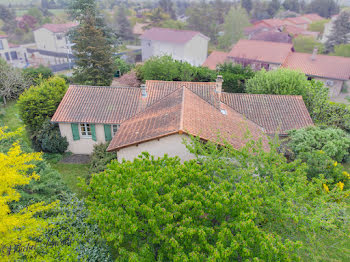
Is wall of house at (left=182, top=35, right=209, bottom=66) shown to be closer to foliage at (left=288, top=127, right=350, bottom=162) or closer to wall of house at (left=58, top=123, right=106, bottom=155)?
wall of house at (left=58, top=123, right=106, bottom=155)

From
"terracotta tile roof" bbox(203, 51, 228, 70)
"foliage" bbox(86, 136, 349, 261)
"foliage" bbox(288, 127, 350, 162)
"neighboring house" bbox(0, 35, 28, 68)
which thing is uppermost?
"foliage" bbox(86, 136, 349, 261)

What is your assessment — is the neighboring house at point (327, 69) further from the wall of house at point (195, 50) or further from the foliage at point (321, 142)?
the foliage at point (321, 142)

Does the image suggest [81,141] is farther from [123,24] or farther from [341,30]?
[123,24]

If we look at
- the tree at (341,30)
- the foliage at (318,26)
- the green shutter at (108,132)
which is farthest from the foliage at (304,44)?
the green shutter at (108,132)

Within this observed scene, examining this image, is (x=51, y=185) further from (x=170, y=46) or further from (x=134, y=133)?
(x=170, y=46)

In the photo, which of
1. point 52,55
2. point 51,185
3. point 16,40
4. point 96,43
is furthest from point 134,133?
point 16,40

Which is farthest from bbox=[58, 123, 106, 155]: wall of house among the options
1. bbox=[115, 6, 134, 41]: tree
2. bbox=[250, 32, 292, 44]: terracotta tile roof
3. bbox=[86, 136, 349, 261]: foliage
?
bbox=[115, 6, 134, 41]: tree
